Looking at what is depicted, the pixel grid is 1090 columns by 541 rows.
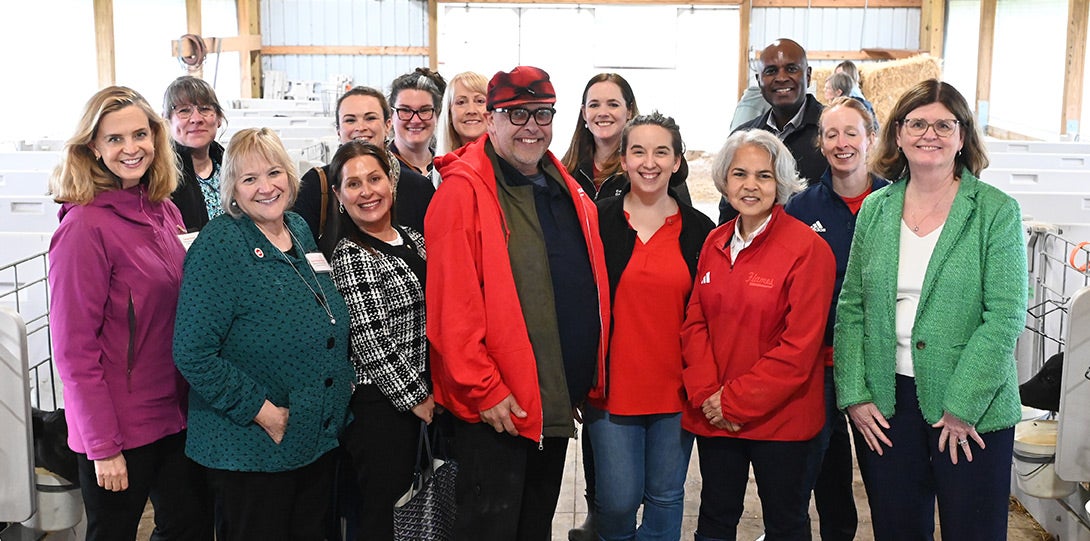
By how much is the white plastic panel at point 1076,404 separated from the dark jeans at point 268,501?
6.77 feet

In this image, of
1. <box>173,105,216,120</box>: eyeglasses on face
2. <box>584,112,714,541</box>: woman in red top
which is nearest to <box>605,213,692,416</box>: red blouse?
<box>584,112,714,541</box>: woman in red top

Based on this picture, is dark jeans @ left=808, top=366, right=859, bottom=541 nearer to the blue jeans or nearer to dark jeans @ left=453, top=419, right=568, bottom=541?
the blue jeans

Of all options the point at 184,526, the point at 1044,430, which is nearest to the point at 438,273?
the point at 184,526

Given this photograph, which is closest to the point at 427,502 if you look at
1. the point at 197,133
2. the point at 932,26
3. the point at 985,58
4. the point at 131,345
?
the point at 131,345

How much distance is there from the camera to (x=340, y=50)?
15.5 m

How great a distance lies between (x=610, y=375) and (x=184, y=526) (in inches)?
45.6

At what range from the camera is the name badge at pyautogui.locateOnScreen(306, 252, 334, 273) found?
252cm

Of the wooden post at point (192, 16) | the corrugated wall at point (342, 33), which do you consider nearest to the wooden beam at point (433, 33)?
the corrugated wall at point (342, 33)

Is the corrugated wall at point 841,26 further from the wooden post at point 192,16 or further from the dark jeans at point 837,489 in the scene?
the dark jeans at point 837,489

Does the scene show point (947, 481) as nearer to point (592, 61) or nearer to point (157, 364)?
A: point (157, 364)

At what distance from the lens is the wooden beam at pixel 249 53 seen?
15.0 m

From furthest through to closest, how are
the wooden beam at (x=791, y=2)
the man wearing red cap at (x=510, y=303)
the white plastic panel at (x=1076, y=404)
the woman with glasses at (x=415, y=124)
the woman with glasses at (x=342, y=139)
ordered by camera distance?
the wooden beam at (x=791, y=2), the woman with glasses at (x=415, y=124), the white plastic panel at (x=1076, y=404), the woman with glasses at (x=342, y=139), the man wearing red cap at (x=510, y=303)

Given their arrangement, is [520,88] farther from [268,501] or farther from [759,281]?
[268,501]

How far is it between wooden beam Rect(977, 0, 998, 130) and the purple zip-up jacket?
1233 cm
